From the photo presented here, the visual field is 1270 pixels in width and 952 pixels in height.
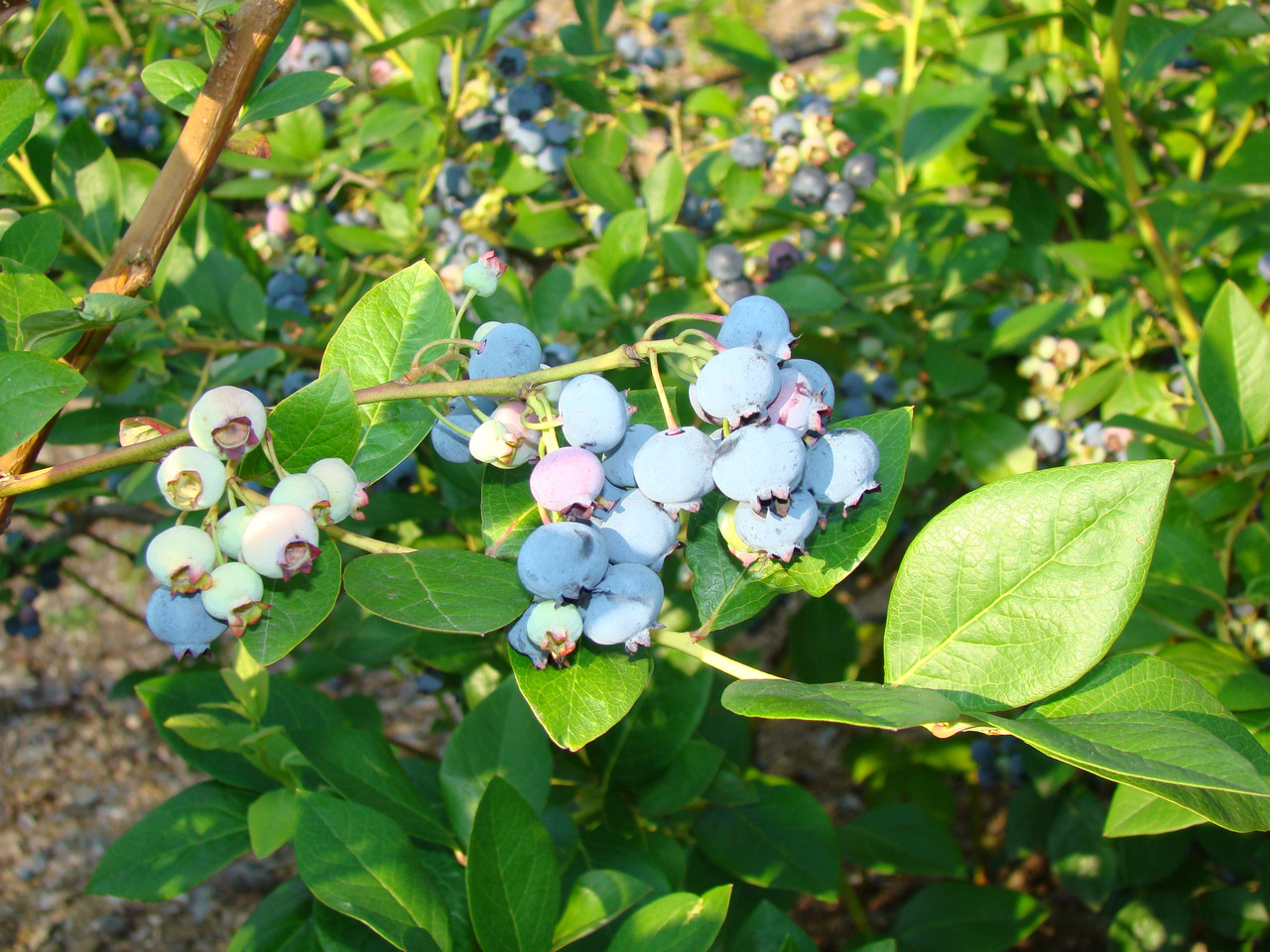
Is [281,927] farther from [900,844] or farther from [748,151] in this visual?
[748,151]

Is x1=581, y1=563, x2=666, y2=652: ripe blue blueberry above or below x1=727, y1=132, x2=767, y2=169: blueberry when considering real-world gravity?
above

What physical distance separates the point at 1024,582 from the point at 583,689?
0.35m

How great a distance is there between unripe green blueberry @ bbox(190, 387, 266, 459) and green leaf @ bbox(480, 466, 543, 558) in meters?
0.20

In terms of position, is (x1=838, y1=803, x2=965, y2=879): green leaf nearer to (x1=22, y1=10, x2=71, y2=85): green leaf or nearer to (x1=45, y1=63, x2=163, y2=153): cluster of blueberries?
(x1=22, y1=10, x2=71, y2=85): green leaf

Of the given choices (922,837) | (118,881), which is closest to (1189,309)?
(922,837)

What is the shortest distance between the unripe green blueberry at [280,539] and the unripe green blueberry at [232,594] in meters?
0.02

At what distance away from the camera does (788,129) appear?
179cm

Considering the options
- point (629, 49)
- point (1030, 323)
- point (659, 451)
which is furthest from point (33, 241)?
point (629, 49)

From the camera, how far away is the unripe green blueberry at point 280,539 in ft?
2.15

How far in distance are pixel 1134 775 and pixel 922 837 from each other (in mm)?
1440

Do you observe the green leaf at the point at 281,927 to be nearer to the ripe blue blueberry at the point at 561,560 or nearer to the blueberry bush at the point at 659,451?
the blueberry bush at the point at 659,451

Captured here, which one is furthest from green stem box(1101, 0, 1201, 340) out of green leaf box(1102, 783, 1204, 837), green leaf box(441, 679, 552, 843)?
green leaf box(441, 679, 552, 843)

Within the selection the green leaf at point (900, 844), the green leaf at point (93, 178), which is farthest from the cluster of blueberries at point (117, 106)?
the green leaf at point (900, 844)

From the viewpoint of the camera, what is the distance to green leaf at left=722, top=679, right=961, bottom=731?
0.59 metres
